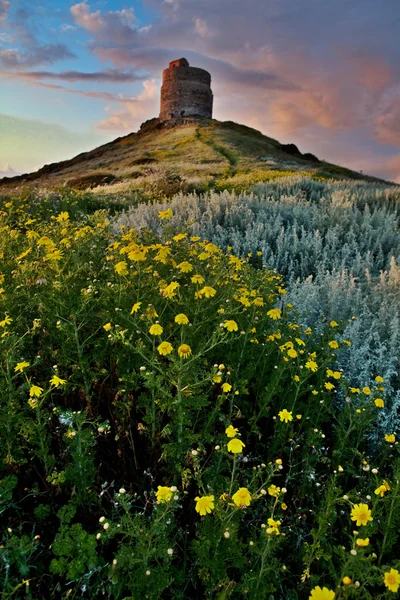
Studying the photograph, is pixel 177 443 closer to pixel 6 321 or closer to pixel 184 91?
pixel 6 321

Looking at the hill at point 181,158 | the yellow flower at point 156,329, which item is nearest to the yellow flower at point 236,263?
the yellow flower at point 156,329

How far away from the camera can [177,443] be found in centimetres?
215

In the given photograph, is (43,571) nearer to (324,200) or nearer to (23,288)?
(23,288)

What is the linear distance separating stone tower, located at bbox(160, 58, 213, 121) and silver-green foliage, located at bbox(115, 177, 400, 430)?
4671 centimetres

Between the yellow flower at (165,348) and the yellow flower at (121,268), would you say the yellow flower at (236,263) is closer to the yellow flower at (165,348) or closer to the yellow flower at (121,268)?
the yellow flower at (121,268)

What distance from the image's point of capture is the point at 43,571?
184 centimetres

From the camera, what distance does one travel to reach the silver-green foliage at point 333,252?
3.82 metres

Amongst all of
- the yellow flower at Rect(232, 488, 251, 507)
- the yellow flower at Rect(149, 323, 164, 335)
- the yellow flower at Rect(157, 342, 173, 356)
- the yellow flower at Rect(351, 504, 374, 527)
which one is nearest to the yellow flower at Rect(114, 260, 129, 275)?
the yellow flower at Rect(149, 323, 164, 335)

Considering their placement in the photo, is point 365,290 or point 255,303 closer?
point 255,303

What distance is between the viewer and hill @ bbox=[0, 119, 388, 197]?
2411cm

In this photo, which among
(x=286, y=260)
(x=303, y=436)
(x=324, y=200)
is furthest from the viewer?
(x=324, y=200)

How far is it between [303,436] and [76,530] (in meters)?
1.74

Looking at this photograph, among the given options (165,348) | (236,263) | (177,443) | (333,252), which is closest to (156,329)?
(165,348)

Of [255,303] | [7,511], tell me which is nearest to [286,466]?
[255,303]
